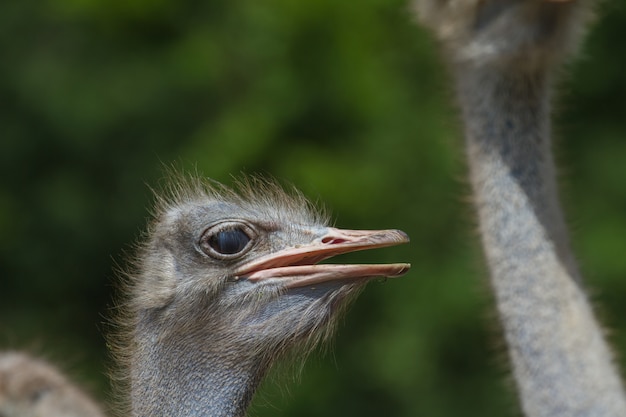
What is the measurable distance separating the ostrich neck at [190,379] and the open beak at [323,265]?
0.17m

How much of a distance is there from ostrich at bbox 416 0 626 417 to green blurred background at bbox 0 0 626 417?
2105mm

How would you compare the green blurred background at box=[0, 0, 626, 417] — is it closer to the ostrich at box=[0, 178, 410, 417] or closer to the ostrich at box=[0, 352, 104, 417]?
the ostrich at box=[0, 352, 104, 417]

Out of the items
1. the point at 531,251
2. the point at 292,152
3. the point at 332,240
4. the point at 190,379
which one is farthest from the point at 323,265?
the point at 292,152

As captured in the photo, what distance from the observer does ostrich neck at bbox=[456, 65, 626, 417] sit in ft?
10.8

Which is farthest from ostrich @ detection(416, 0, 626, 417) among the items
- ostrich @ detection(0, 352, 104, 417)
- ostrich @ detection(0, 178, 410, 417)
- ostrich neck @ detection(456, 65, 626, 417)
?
ostrich @ detection(0, 352, 104, 417)

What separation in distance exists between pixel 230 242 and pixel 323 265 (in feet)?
0.68

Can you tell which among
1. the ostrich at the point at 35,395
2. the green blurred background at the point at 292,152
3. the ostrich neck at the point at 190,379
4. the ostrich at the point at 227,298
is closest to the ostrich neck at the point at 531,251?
the ostrich at the point at 227,298

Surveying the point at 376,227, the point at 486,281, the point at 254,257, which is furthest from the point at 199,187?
the point at 376,227

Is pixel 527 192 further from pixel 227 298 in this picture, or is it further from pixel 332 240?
pixel 227 298

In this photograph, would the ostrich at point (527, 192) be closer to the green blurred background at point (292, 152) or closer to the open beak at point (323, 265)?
the open beak at point (323, 265)

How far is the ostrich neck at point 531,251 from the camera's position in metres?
3.29

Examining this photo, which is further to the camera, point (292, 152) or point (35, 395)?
point (292, 152)

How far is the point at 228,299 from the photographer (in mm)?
2652

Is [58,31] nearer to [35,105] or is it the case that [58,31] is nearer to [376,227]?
[35,105]
